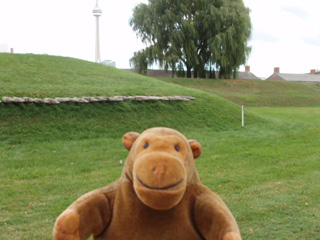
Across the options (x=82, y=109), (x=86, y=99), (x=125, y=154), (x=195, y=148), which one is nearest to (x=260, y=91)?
(x=86, y=99)

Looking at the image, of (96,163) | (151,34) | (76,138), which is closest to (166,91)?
(76,138)

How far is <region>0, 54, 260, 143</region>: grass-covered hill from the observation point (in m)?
9.33

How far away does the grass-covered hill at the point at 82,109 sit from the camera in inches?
367

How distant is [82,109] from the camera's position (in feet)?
34.6

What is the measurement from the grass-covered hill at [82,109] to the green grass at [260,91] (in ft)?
35.3

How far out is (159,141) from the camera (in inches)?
84.0

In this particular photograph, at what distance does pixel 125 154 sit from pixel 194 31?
22.2 meters

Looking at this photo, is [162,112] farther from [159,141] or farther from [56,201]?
[159,141]

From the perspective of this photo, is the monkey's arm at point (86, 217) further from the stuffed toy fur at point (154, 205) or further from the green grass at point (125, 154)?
the green grass at point (125, 154)

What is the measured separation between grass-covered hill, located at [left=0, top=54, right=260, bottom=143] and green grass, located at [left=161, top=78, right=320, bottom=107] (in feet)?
35.3

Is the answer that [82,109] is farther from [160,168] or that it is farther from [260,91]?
[260,91]

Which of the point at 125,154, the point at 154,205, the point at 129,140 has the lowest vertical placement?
the point at 125,154

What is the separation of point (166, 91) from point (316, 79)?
165ft

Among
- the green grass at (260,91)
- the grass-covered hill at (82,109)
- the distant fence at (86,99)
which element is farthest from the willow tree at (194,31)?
the distant fence at (86,99)
